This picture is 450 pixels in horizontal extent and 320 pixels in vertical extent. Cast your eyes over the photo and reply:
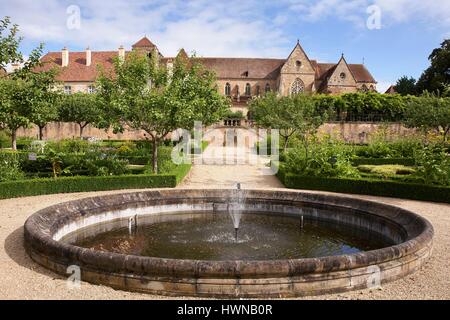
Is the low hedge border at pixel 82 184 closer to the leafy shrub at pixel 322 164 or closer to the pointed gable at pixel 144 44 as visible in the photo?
the leafy shrub at pixel 322 164

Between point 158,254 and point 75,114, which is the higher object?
point 75,114

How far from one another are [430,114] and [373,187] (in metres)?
21.7

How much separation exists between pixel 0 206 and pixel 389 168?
16860 mm

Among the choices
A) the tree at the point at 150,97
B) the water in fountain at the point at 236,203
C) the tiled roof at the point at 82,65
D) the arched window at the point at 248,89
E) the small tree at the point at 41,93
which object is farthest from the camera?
the arched window at the point at 248,89

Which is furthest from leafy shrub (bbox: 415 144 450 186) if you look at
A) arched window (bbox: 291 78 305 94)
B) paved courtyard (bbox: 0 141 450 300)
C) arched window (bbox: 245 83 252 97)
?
arched window (bbox: 245 83 252 97)

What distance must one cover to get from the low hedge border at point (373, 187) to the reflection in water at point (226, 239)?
4.50 meters

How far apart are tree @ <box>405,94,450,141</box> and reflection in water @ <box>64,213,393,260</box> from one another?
25347 millimetres

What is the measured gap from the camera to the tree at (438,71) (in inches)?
2074

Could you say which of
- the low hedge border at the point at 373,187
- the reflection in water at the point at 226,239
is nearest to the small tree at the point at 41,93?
the reflection in water at the point at 226,239

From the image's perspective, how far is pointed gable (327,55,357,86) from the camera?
5991 cm
